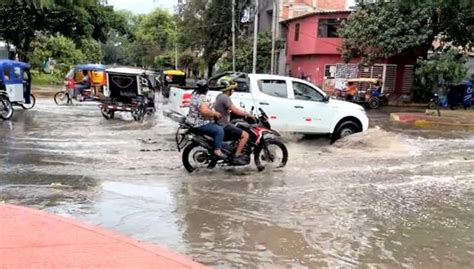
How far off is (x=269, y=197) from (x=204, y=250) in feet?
8.89

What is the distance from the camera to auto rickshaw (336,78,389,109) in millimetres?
31025

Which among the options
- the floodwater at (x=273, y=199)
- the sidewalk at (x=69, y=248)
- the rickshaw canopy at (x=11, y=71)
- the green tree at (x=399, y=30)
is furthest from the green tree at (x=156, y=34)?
the sidewalk at (x=69, y=248)

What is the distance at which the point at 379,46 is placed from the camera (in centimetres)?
3164

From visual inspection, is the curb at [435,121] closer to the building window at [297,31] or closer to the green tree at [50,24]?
the building window at [297,31]

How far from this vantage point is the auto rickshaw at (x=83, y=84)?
24766mm

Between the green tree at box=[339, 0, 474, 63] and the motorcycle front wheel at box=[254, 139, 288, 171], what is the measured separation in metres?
21.2

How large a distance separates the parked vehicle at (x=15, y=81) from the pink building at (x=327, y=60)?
20.9 meters

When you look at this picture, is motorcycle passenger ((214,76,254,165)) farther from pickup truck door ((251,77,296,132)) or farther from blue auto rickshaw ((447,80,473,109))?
blue auto rickshaw ((447,80,473,109))

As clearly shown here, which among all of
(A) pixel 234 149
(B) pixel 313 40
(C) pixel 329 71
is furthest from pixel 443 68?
(A) pixel 234 149

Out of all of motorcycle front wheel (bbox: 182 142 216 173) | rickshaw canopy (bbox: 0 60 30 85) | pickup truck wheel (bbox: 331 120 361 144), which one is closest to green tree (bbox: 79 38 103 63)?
rickshaw canopy (bbox: 0 60 30 85)

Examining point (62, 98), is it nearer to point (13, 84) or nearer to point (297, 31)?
point (13, 84)

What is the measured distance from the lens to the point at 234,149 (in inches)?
408

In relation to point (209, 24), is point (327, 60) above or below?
below

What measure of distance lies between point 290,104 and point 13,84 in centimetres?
1055
